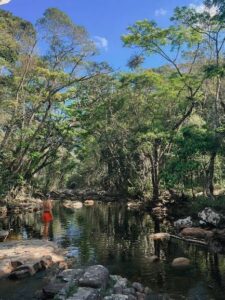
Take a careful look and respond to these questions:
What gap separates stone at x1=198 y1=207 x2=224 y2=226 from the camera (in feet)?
65.9

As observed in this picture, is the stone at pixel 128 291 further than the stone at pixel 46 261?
No

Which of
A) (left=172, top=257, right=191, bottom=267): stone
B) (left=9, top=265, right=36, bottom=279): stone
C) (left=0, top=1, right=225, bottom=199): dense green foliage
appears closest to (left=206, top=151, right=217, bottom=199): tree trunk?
(left=0, top=1, right=225, bottom=199): dense green foliage

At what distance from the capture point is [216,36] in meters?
25.7

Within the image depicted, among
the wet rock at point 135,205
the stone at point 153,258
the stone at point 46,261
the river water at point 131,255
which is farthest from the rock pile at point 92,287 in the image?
the wet rock at point 135,205

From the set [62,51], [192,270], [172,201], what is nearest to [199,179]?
[172,201]

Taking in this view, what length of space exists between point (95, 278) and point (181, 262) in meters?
4.83

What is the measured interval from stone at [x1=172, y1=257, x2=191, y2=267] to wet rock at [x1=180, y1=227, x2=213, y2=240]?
4153mm

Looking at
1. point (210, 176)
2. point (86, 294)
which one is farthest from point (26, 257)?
point (210, 176)

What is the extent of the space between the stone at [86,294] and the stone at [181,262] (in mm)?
5008

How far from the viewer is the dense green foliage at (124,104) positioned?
85.7ft

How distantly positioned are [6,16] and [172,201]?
1804cm

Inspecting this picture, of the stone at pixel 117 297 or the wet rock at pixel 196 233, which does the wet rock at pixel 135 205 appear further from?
the stone at pixel 117 297

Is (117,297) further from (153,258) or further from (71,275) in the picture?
(153,258)

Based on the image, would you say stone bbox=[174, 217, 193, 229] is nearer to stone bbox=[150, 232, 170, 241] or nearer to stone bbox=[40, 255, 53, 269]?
stone bbox=[150, 232, 170, 241]
